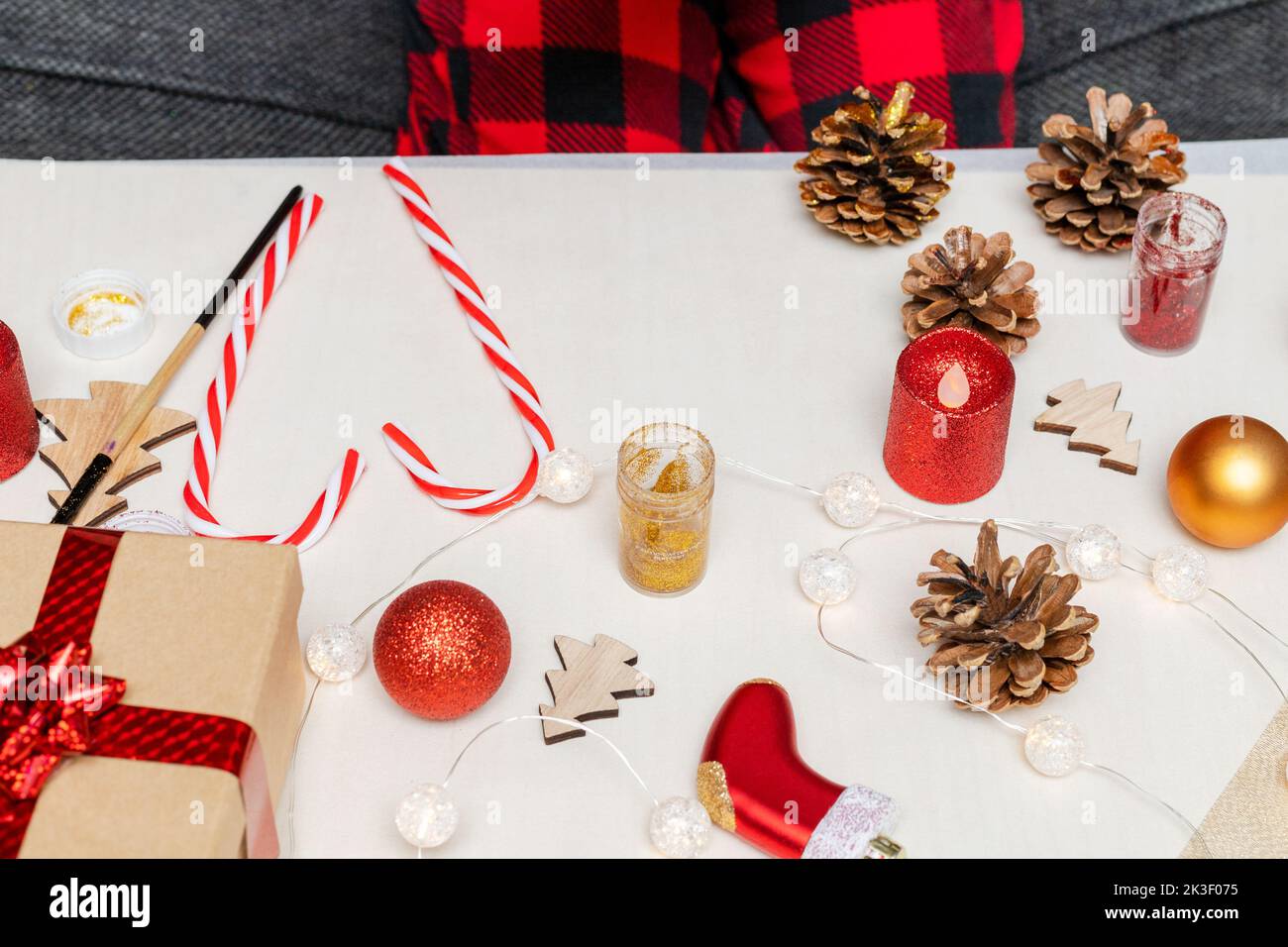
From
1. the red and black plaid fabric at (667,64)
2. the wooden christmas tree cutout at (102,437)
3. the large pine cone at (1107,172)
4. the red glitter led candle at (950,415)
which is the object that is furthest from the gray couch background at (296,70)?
the red glitter led candle at (950,415)

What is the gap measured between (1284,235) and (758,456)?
1.51 ft

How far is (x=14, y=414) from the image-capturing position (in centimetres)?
86

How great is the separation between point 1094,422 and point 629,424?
314 millimetres

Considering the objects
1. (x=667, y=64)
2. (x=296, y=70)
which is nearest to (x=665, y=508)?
(x=667, y=64)

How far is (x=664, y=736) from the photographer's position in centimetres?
77

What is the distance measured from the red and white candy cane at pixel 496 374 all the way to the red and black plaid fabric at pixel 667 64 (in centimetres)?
22

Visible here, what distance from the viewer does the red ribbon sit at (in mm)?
647

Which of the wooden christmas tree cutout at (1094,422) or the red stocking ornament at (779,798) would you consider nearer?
the red stocking ornament at (779,798)

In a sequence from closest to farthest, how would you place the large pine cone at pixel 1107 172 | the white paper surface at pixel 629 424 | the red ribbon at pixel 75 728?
the red ribbon at pixel 75 728 < the white paper surface at pixel 629 424 < the large pine cone at pixel 1107 172

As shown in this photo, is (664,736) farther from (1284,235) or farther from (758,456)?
(1284,235)

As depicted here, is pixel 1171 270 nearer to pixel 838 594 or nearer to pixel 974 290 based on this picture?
pixel 974 290

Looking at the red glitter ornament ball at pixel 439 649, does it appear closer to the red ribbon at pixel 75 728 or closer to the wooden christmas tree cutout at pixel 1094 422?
the red ribbon at pixel 75 728

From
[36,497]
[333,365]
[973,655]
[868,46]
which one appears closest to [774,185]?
[868,46]

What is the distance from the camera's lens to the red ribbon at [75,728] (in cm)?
65
